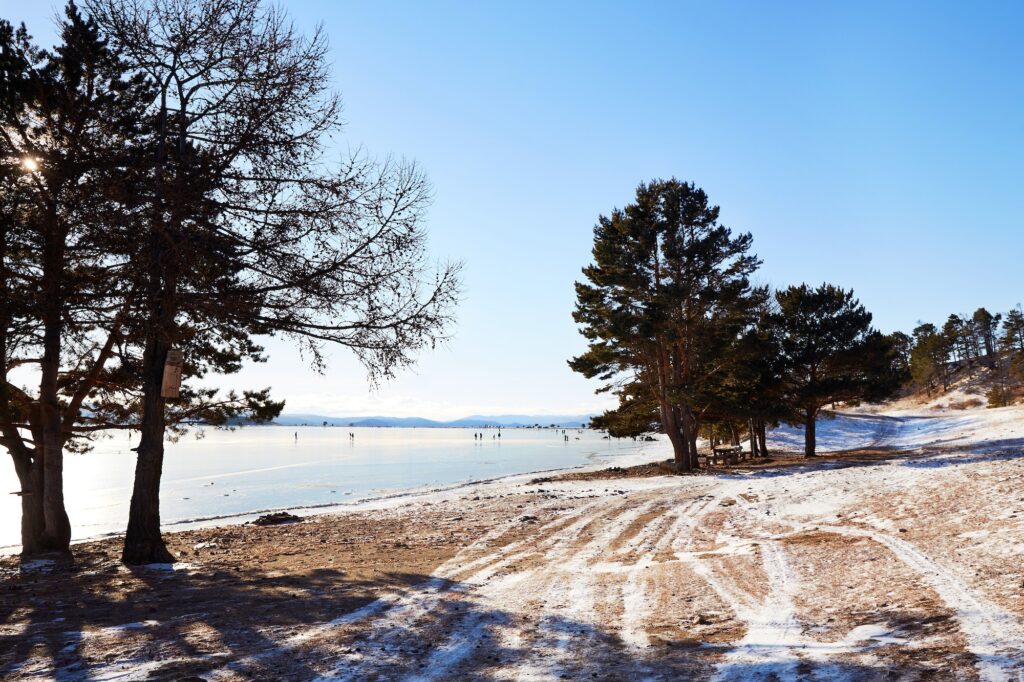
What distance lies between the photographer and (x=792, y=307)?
3797 cm

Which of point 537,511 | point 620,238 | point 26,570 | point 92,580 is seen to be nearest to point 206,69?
point 92,580

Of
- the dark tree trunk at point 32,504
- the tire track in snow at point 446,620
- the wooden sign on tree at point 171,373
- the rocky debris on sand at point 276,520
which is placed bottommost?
the rocky debris on sand at point 276,520

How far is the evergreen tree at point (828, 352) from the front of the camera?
3738cm

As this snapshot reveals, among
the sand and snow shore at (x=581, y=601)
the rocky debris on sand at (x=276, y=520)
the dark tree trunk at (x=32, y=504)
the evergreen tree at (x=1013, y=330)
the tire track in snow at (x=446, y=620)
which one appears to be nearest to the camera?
the sand and snow shore at (x=581, y=601)

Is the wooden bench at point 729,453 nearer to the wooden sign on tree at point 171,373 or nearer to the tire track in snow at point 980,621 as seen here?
the tire track in snow at point 980,621

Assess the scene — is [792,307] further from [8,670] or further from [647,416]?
[8,670]

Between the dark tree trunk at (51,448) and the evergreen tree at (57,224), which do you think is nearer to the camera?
the evergreen tree at (57,224)

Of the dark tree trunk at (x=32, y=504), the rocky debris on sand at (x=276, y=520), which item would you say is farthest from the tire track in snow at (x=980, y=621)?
the rocky debris on sand at (x=276, y=520)

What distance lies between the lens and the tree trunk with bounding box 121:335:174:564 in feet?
35.8

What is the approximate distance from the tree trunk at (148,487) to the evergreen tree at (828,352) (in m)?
33.8

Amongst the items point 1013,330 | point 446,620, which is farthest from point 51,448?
point 1013,330

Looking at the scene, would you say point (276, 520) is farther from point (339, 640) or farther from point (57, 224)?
point (339, 640)

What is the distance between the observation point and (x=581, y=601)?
7465mm

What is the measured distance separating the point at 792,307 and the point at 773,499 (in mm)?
24581
